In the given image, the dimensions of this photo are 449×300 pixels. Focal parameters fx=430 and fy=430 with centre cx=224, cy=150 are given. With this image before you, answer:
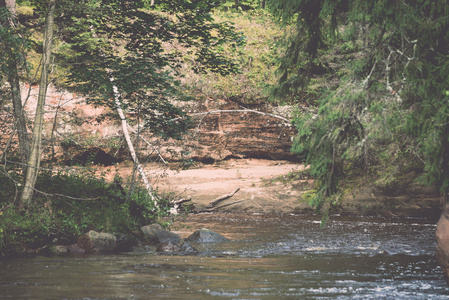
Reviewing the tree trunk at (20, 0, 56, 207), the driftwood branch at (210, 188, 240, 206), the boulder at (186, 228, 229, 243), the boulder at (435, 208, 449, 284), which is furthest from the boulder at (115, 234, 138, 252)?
the driftwood branch at (210, 188, 240, 206)

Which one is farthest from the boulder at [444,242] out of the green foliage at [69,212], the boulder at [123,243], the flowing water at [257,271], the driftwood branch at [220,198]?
the driftwood branch at [220,198]

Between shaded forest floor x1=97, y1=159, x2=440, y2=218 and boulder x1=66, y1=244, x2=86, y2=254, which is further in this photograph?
shaded forest floor x1=97, y1=159, x2=440, y2=218

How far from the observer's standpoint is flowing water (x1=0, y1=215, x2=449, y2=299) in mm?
5570

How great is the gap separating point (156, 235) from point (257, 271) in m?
4.54

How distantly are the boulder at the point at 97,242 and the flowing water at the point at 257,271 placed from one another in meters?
0.55

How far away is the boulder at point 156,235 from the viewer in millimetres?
10859

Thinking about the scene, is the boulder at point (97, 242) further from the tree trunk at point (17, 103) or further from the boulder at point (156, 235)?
the tree trunk at point (17, 103)

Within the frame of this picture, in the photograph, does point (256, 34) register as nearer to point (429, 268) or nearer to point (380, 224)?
point (380, 224)

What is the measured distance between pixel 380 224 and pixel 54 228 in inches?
364

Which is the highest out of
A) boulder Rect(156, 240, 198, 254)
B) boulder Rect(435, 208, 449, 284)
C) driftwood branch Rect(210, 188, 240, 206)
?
boulder Rect(435, 208, 449, 284)

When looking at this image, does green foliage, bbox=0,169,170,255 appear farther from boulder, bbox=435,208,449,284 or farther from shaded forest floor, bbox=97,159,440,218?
boulder, bbox=435,208,449,284

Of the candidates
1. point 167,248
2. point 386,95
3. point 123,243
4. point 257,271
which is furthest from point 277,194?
point 386,95

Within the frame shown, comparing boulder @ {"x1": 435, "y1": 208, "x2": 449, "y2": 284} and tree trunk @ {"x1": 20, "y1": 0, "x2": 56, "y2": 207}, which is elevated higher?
tree trunk @ {"x1": 20, "y1": 0, "x2": 56, "y2": 207}

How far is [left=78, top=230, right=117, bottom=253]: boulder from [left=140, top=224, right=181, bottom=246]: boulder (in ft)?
5.65
